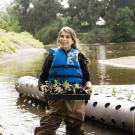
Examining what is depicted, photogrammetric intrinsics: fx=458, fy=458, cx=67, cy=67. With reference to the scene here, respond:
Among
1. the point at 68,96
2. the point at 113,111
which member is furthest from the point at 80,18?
the point at 68,96

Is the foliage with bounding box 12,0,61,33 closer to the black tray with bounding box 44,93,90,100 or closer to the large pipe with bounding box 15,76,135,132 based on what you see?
the large pipe with bounding box 15,76,135,132

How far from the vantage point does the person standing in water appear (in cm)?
718

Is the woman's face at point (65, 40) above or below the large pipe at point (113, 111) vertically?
above

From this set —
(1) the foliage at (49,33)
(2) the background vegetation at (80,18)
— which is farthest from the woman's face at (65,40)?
(1) the foliage at (49,33)

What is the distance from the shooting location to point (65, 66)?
7.16 meters

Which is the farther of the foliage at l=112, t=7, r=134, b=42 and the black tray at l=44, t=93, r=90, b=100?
the foliage at l=112, t=7, r=134, b=42

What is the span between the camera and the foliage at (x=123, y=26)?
8250 centimetres

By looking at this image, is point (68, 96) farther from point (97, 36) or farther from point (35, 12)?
point (35, 12)

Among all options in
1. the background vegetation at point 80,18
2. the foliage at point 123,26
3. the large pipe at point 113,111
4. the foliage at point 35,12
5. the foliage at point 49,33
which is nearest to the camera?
the large pipe at point 113,111

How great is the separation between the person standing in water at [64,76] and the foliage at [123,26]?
2975 inches

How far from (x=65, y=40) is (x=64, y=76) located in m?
0.57

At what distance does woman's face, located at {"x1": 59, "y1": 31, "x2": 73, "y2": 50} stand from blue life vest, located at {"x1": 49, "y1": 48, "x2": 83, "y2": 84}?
71mm

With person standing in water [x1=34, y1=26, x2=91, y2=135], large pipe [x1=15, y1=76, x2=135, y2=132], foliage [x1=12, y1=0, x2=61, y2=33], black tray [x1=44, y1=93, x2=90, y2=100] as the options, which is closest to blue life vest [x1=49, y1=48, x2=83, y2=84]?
person standing in water [x1=34, y1=26, x2=91, y2=135]

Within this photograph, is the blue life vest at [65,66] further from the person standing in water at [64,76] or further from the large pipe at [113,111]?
the large pipe at [113,111]
